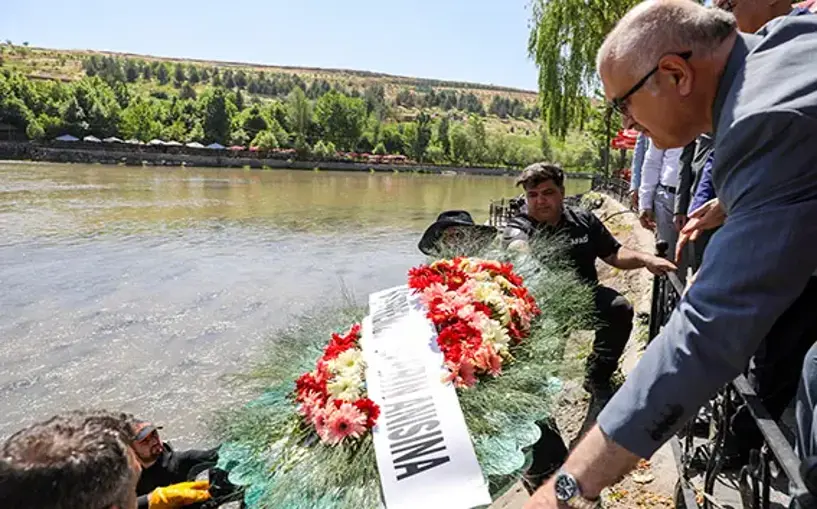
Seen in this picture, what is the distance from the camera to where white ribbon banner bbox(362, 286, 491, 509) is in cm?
201

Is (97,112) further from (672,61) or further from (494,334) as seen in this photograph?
(672,61)

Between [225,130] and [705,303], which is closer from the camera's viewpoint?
[705,303]

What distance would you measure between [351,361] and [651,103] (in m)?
1.73

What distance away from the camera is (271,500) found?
2.02 m

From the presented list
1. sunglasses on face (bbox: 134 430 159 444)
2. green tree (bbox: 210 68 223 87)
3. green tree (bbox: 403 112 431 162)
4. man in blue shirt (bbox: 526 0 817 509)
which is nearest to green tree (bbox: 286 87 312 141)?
green tree (bbox: 403 112 431 162)

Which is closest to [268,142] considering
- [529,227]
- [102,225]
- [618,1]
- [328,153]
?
[328,153]

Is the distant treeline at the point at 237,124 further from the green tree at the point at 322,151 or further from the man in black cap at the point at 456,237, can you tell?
the man in black cap at the point at 456,237

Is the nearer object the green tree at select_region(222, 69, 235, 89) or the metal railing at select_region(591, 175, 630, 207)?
the metal railing at select_region(591, 175, 630, 207)

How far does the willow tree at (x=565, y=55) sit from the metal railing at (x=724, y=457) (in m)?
14.0

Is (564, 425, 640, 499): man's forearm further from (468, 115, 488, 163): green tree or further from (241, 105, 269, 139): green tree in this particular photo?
(468, 115, 488, 163): green tree

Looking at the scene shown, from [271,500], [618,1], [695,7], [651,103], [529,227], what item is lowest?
[271,500]

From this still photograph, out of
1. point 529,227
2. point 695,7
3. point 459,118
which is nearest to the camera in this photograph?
point 695,7

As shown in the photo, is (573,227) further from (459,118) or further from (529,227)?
(459,118)

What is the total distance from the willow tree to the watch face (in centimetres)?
1544
